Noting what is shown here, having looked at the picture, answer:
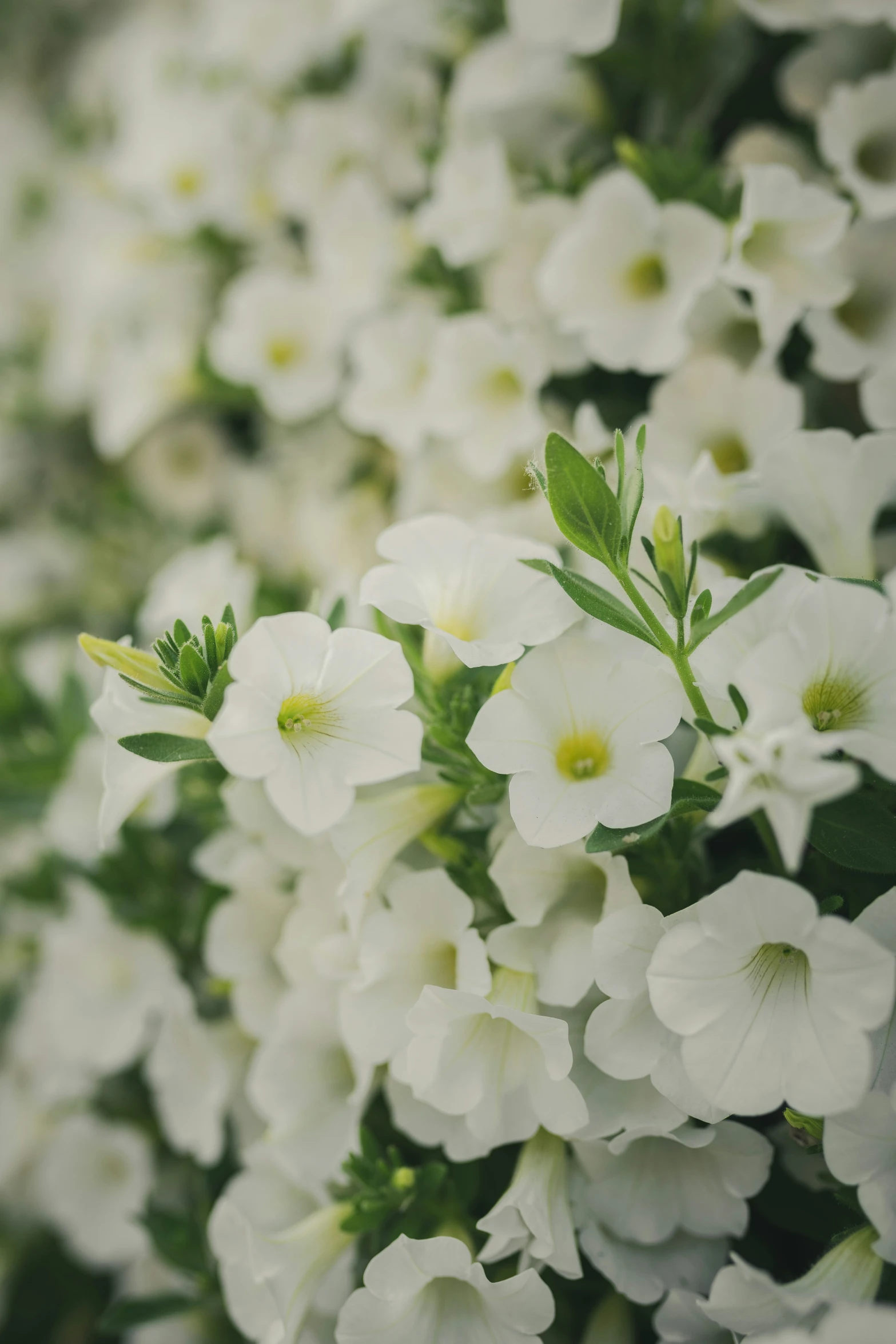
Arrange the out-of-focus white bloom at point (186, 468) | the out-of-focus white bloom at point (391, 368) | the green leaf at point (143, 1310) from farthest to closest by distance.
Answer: the out-of-focus white bloom at point (186, 468) < the out-of-focus white bloom at point (391, 368) < the green leaf at point (143, 1310)

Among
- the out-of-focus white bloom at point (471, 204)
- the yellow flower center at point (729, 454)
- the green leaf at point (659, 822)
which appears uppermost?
the out-of-focus white bloom at point (471, 204)

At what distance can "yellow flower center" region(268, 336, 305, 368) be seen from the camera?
0.91 meters

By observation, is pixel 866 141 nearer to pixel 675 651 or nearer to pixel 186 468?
pixel 675 651

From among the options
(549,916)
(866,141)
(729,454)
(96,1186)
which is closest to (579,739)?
(549,916)

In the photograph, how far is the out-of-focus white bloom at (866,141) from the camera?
2.11ft

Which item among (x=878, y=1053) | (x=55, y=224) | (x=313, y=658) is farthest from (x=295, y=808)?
(x=55, y=224)

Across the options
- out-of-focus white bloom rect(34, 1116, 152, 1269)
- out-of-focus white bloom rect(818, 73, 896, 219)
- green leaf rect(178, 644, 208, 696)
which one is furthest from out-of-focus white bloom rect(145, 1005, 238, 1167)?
out-of-focus white bloom rect(818, 73, 896, 219)

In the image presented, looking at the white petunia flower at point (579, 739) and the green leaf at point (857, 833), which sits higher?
the white petunia flower at point (579, 739)

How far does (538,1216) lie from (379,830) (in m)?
0.21

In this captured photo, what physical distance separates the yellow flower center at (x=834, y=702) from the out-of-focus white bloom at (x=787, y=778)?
→ 2.9 inches

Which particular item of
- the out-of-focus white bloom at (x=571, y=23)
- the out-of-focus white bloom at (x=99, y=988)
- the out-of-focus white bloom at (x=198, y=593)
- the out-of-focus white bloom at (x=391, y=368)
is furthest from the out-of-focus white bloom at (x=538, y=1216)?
the out-of-focus white bloom at (x=571, y=23)

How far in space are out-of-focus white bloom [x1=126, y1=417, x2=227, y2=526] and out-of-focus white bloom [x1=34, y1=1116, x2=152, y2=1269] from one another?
639 millimetres

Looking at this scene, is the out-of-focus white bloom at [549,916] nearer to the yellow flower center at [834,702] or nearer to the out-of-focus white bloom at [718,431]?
the yellow flower center at [834,702]

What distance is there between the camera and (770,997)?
1.47ft
